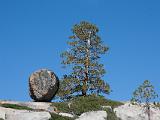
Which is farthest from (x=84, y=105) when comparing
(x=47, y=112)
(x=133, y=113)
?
(x=47, y=112)

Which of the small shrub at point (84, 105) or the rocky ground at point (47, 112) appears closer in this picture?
the rocky ground at point (47, 112)

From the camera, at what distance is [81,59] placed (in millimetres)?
67438

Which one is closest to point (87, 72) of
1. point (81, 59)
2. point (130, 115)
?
point (81, 59)

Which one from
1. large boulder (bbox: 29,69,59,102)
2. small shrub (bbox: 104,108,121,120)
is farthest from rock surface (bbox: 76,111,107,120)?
large boulder (bbox: 29,69,59,102)

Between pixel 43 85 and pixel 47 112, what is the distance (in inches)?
329

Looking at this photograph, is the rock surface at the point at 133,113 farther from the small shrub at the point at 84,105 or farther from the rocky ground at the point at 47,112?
the small shrub at the point at 84,105

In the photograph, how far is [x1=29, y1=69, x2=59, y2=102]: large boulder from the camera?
188 ft

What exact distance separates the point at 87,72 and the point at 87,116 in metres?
16.5

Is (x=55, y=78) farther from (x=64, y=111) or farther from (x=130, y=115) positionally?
(x=130, y=115)

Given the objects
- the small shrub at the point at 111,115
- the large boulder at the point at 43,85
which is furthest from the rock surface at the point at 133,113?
the large boulder at the point at 43,85

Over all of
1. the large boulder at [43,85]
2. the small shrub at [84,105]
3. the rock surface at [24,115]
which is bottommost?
the rock surface at [24,115]

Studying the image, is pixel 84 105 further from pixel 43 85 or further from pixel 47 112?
pixel 47 112

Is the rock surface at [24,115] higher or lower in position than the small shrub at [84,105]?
lower

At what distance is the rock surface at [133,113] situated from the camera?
174ft
